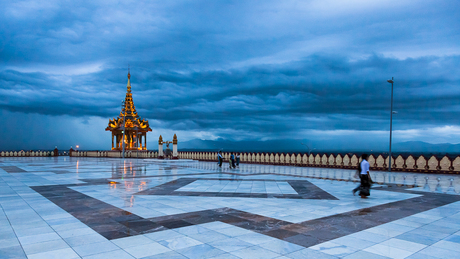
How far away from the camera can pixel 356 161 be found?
2831cm

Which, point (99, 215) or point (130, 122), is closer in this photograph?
point (99, 215)

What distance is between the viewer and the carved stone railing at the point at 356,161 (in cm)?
2350

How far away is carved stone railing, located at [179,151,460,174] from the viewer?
77.1ft

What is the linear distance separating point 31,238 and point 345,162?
2743 cm

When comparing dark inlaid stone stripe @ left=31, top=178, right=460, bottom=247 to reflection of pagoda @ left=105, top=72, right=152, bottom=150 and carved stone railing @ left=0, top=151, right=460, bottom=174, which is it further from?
reflection of pagoda @ left=105, top=72, right=152, bottom=150

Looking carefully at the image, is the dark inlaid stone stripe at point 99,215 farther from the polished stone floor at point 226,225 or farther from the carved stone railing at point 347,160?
the carved stone railing at point 347,160

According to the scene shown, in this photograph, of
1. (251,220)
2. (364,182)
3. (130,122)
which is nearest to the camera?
(251,220)

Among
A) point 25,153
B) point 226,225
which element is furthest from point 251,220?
point 25,153

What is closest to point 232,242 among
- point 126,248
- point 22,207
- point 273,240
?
point 273,240

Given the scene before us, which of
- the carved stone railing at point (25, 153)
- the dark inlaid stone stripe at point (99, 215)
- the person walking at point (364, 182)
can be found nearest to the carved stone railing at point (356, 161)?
the person walking at point (364, 182)

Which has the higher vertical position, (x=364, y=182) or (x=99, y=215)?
(x=364, y=182)

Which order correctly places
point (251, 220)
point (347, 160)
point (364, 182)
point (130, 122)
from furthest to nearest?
1. point (130, 122)
2. point (347, 160)
3. point (364, 182)
4. point (251, 220)

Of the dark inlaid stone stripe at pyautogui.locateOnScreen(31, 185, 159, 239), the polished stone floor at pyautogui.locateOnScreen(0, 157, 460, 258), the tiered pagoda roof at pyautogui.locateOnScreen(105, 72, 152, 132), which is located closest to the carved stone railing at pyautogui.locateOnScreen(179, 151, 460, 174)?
the polished stone floor at pyautogui.locateOnScreen(0, 157, 460, 258)

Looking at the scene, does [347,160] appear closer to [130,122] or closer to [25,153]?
[130,122]
